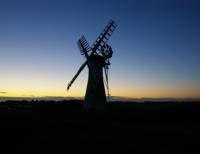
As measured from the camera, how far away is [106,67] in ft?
109

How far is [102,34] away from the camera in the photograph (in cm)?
3538
